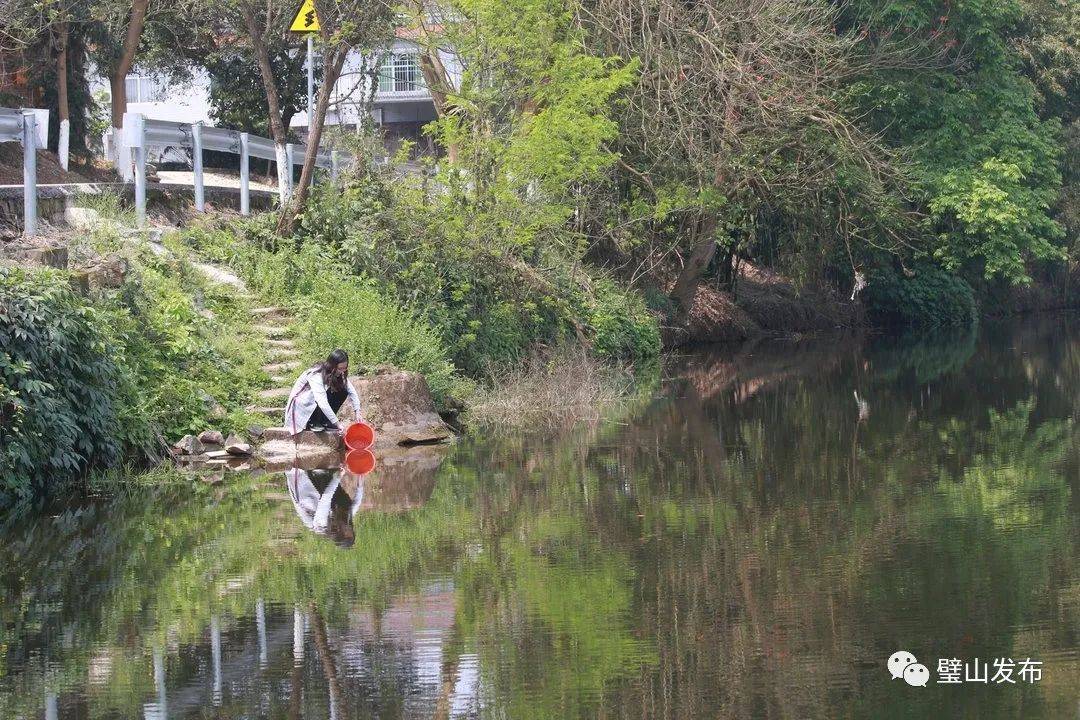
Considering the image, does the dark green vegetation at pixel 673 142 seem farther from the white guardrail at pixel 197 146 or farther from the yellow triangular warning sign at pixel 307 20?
the white guardrail at pixel 197 146

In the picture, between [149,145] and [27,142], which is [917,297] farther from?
[27,142]

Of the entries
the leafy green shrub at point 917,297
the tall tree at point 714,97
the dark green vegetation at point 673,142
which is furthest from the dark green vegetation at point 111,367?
the leafy green shrub at point 917,297

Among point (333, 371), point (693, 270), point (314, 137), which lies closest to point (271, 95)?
point (314, 137)

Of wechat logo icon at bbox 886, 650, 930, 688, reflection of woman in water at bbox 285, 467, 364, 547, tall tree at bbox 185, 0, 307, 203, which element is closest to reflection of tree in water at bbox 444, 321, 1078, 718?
wechat logo icon at bbox 886, 650, 930, 688

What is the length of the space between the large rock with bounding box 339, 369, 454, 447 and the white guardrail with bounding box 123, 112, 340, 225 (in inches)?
215

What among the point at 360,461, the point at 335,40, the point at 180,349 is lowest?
the point at 360,461

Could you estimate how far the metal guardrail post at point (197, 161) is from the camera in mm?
25500

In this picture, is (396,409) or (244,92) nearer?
(396,409)

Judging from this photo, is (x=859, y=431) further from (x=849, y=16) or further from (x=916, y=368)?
(x=849, y=16)

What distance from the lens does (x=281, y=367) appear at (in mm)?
21047

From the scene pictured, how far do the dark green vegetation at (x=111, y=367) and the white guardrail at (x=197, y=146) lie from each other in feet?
7.33

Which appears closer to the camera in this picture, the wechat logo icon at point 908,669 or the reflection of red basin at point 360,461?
the wechat logo icon at point 908,669

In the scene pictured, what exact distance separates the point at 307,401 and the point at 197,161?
8.18 meters

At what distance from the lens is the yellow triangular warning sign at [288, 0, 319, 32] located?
23500 millimetres
